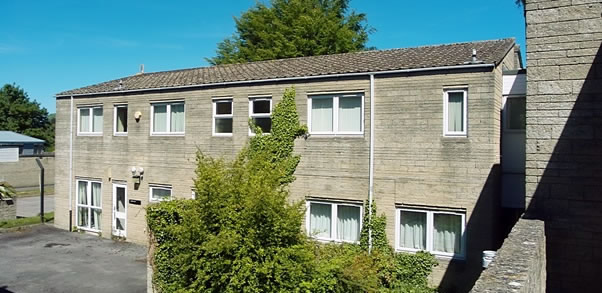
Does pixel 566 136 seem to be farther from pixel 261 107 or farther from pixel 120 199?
pixel 120 199

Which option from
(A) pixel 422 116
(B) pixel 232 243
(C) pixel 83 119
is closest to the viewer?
(B) pixel 232 243

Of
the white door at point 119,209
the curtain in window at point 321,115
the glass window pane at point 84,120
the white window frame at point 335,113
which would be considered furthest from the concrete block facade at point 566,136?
the glass window pane at point 84,120

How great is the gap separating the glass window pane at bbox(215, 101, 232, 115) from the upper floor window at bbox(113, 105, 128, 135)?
209 inches

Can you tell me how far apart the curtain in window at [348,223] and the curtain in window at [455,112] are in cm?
365

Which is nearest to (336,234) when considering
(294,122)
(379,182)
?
(379,182)

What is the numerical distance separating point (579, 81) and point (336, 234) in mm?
8040

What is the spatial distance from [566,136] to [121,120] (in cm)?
1700

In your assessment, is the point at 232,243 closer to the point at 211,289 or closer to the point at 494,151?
→ the point at 211,289

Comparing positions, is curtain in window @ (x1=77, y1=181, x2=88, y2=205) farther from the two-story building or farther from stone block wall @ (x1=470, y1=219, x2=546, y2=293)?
stone block wall @ (x1=470, y1=219, x2=546, y2=293)

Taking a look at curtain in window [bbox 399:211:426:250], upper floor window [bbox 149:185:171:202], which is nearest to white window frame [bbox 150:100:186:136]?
upper floor window [bbox 149:185:171:202]

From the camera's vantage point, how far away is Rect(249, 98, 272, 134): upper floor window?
1549cm

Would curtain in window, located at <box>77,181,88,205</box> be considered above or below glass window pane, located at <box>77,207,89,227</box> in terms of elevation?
above

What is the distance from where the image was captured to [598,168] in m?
8.23

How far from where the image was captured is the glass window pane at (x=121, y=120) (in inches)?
782
